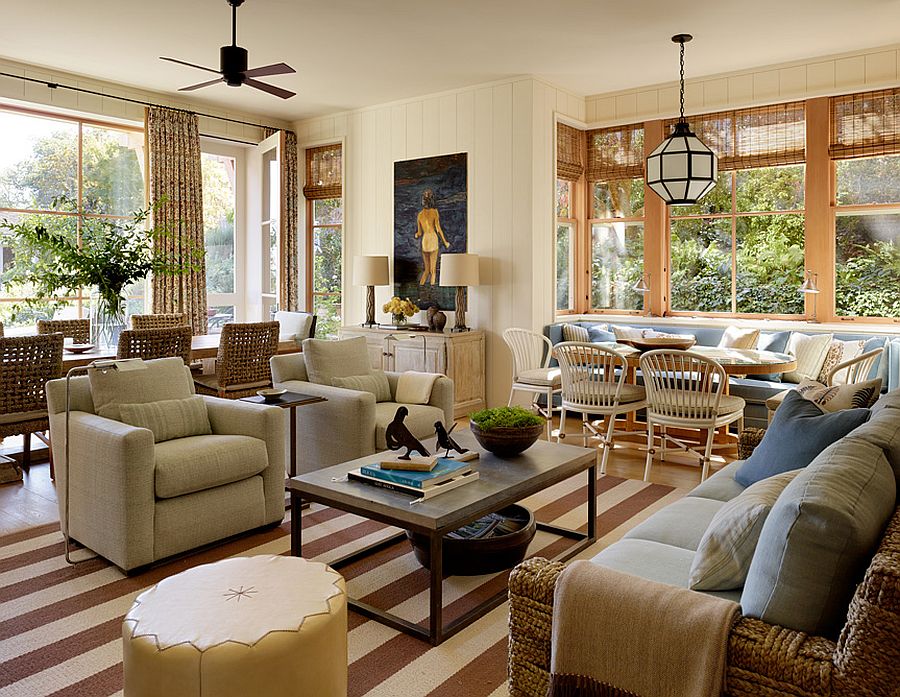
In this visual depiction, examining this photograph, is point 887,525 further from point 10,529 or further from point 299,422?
point 10,529

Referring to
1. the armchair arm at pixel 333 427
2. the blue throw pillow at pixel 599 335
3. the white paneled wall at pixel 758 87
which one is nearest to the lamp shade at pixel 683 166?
the white paneled wall at pixel 758 87

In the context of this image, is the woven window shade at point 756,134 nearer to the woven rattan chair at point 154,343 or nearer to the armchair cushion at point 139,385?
the woven rattan chair at point 154,343

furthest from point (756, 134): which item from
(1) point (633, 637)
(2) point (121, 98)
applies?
(1) point (633, 637)

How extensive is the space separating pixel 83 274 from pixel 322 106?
327 cm

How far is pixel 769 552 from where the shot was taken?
5.07 ft

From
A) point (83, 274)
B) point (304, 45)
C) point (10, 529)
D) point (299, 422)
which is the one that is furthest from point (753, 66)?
point (10, 529)

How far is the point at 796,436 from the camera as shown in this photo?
2510 mm

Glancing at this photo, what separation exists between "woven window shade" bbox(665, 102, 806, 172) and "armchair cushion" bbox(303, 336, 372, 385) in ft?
12.5

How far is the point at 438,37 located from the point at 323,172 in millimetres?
3057

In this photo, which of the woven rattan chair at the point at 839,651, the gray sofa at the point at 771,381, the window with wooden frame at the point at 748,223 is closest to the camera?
the woven rattan chair at the point at 839,651

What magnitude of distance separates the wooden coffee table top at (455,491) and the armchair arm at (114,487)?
24.3 inches

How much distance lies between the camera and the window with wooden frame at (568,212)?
698cm

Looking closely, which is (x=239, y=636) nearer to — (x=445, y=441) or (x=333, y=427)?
(x=445, y=441)

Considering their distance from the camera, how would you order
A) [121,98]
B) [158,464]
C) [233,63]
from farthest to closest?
[121,98] → [233,63] → [158,464]
